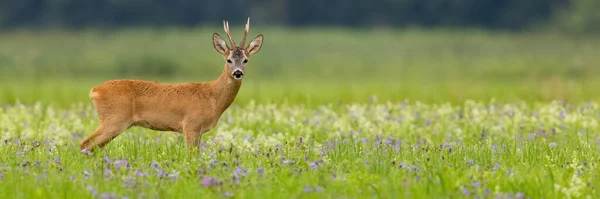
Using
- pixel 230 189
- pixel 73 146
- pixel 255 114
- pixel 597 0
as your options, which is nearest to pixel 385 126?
pixel 255 114

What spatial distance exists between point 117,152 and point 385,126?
444 centimetres

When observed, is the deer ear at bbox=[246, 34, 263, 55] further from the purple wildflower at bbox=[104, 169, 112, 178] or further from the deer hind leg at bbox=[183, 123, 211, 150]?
the purple wildflower at bbox=[104, 169, 112, 178]

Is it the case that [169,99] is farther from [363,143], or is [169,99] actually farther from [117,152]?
[363,143]

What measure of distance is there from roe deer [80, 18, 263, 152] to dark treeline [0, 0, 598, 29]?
54193 mm

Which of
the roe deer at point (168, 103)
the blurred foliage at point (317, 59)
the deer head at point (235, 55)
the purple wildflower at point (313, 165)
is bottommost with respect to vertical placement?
the blurred foliage at point (317, 59)

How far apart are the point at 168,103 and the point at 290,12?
5659 centimetres

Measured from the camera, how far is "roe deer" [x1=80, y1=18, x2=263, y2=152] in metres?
10.5

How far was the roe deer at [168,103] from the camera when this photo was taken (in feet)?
34.3

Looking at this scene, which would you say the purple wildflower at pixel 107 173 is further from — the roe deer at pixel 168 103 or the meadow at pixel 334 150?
the roe deer at pixel 168 103

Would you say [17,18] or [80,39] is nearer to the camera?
[80,39]

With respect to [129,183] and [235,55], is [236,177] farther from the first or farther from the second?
[235,55]

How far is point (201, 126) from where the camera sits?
10.5 m

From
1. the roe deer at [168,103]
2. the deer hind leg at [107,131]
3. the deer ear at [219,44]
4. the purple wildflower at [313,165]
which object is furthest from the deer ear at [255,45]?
the purple wildflower at [313,165]

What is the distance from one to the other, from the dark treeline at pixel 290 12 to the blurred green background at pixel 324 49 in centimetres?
6
